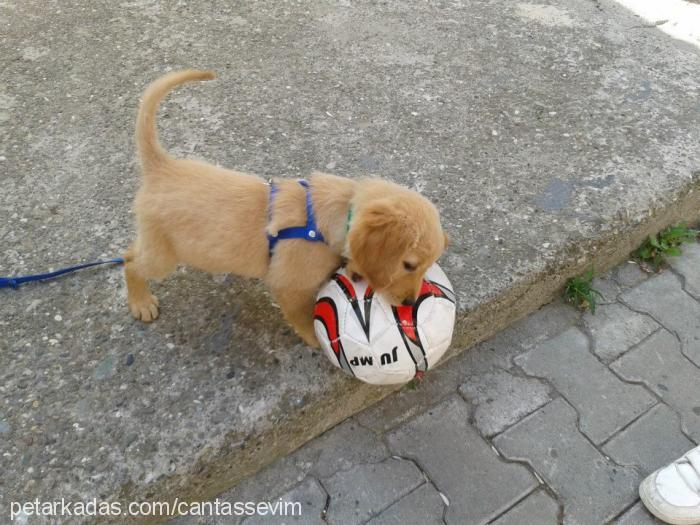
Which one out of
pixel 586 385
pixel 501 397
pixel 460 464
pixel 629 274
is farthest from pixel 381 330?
pixel 629 274

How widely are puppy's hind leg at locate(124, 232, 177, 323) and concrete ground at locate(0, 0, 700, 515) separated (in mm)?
82

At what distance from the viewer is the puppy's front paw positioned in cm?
245

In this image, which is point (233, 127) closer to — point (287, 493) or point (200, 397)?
point (200, 397)

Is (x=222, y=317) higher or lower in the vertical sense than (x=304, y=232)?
lower

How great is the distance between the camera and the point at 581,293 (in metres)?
2.98

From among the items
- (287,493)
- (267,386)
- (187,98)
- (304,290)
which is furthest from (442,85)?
(287,493)

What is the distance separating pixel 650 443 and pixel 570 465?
15.8 inches

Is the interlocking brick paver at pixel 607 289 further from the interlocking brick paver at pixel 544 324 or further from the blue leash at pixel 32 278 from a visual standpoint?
the blue leash at pixel 32 278

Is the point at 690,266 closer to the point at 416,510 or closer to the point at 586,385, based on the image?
the point at 586,385

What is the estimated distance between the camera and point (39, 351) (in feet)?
7.66

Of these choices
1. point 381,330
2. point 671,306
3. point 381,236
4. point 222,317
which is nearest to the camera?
point 381,236

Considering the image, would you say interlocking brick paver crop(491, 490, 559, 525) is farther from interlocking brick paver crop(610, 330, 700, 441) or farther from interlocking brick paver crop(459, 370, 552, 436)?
interlocking brick paver crop(610, 330, 700, 441)

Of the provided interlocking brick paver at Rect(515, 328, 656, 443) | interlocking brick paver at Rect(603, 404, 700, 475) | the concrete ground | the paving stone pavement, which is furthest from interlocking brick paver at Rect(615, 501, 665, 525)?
the concrete ground

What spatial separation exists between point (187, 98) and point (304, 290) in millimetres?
2104
